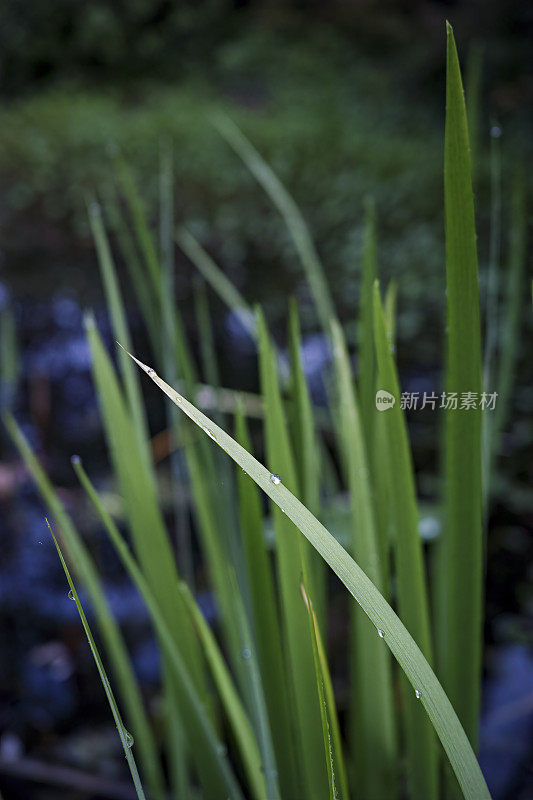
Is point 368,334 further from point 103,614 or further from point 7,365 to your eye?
point 7,365

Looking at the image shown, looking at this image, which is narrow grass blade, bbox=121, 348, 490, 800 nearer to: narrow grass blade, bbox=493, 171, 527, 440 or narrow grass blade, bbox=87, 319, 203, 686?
narrow grass blade, bbox=87, 319, 203, 686

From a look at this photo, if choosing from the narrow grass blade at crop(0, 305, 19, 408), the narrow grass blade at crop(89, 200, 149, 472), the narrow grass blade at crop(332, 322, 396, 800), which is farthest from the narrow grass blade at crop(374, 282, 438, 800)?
the narrow grass blade at crop(0, 305, 19, 408)

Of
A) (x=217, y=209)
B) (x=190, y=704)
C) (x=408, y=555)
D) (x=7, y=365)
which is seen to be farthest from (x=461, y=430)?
(x=217, y=209)

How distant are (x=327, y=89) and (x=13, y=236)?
3.22 ft

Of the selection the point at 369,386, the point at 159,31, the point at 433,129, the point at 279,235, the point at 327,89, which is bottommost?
the point at 369,386

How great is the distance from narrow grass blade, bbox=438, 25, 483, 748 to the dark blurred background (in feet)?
0.46

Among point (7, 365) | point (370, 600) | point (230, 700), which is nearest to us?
point (370, 600)

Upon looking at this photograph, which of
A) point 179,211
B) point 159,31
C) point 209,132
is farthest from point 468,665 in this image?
point 159,31

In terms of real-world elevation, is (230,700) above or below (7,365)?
below

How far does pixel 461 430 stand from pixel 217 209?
114 centimetres

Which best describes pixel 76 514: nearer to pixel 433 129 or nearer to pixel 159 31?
pixel 433 129

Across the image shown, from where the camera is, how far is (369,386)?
1.01ft

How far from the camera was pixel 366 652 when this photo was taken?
0.93 ft

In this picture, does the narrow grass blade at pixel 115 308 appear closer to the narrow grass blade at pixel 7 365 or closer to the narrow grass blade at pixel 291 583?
the narrow grass blade at pixel 291 583
